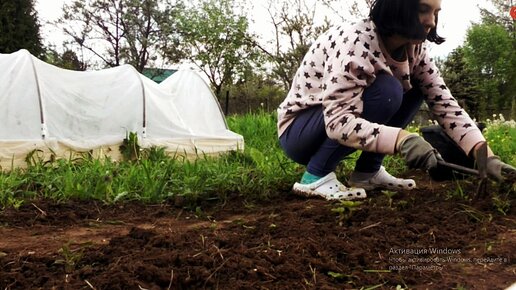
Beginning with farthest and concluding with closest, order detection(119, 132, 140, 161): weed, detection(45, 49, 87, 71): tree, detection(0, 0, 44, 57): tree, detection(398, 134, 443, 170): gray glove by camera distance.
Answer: detection(45, 49, 87, 71): tree, detection(0, 0, 44, 57): tree, detection(119, 132, 140, 161): weed, detection(398, 134, 443, 170): gray glove

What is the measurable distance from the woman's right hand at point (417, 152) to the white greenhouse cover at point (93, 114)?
99.2 inches

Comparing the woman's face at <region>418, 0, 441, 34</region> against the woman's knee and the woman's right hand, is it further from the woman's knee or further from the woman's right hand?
the woman's right hand

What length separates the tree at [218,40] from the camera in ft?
61.0

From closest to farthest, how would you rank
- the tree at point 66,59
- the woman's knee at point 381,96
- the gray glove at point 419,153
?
1. the gray glove at point 419,153
2. the woman's knee at point 381,96
3. the tree at point 66,59

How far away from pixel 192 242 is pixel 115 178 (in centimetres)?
142

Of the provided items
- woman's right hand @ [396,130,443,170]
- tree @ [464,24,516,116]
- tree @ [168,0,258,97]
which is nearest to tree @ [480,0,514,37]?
tree @ [464,24,516,116]

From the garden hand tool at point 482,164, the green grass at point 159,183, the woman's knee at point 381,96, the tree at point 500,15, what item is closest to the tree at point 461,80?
the tree at point 500,15

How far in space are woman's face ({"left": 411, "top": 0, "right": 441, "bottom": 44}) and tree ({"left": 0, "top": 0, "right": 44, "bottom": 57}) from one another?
12570mm

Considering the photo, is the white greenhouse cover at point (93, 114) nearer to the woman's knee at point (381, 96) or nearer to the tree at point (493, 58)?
the woman's knee at point (381, 96)

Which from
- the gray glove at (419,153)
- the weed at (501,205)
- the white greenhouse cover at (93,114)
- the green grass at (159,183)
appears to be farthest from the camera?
the white greenhouse cover at (93,114)

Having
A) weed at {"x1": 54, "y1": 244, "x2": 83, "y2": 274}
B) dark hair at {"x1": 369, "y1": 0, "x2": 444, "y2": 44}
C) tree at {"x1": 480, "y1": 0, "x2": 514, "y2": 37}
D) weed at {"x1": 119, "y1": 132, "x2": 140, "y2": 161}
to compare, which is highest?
tree at {"x1": 480, "y1": 0, "x2": 514, "y2": 37}

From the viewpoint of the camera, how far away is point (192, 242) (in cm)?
139

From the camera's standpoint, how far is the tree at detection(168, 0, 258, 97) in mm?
18594

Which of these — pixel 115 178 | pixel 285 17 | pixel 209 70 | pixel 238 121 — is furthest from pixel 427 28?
pixel 209 70
